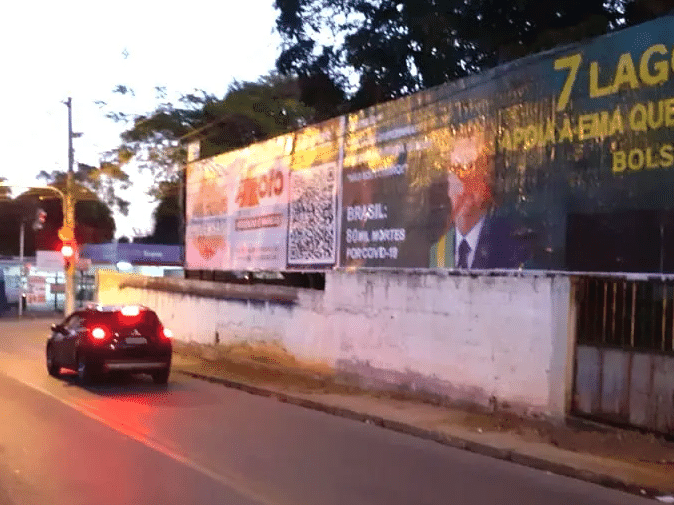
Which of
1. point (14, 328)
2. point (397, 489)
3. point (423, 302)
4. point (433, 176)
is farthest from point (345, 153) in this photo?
point (14, 328)

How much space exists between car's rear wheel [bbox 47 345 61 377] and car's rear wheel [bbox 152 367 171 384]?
7.11 feet

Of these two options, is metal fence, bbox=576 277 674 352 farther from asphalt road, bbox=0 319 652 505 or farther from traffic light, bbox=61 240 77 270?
traffic light, bbox=61 240 77 270

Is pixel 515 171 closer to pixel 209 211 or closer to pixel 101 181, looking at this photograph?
pixel 209 211

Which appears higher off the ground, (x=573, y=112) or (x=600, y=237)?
(x=573, y=112)

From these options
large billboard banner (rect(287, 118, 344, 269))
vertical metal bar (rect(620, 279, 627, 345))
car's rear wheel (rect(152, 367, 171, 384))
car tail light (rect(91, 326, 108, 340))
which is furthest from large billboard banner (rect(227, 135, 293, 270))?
vertical metal bar (rect(620, 279, 627, 345))

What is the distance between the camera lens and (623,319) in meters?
10.9

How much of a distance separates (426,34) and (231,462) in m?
14.3

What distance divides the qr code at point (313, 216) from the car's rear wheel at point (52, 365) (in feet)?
17.6

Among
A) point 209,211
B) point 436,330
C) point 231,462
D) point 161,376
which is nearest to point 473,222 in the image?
point 436,330

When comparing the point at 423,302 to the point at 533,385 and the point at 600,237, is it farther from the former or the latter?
the point at 600,237

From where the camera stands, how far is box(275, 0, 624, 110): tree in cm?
1978

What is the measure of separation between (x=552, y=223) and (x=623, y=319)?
1712 mm

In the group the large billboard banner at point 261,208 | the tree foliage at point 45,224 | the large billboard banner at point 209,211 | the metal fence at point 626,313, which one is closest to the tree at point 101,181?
the large billboard banner at point 209,211

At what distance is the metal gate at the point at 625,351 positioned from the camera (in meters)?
10.3
